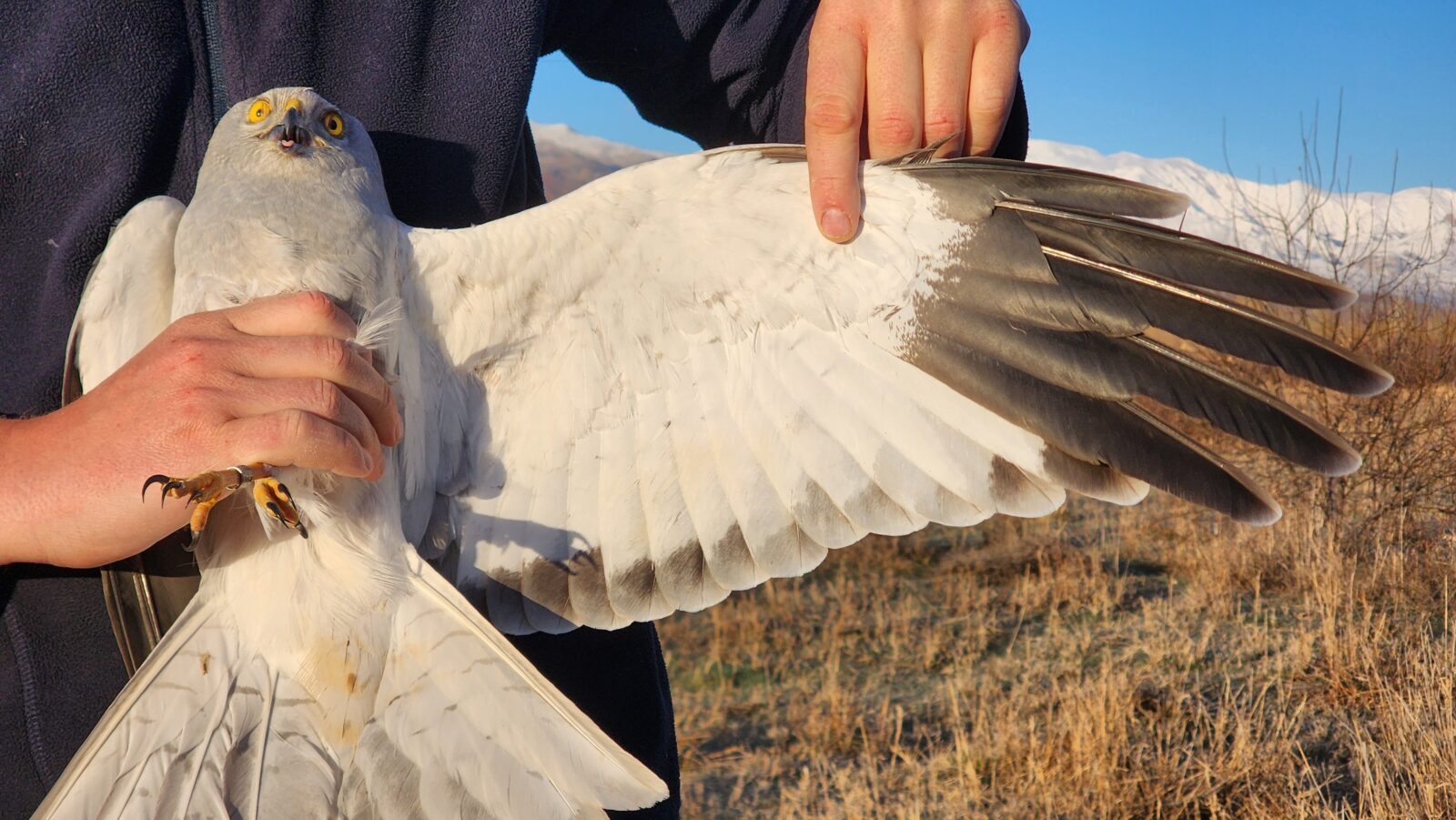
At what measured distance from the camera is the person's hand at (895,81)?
1.78 metres

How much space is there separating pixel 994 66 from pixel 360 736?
181cm

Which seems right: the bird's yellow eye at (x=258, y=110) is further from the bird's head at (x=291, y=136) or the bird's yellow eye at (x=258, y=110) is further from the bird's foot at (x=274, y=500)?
the bird's foot at (x=274, y=500)

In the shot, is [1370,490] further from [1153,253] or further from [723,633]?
[1153,253]

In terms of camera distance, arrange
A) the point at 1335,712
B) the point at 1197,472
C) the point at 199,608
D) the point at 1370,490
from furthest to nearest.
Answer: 1. the point at 1370,490
2. the point at 1335,712
3. the point at 199,608
4. the point at 1197,472

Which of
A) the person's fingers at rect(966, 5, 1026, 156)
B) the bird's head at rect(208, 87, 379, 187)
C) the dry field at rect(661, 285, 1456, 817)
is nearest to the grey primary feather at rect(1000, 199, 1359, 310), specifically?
the person's fingers at rect(966, 5, 1026, 156)

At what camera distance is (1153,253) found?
178 centimetres

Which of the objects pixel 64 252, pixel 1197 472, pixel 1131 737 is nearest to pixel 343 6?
pixel 64 252

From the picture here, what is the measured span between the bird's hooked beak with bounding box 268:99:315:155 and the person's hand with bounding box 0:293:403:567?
545mm

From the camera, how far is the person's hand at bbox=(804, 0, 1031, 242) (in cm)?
178

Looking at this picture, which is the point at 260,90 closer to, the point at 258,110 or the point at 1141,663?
the point at 258,110

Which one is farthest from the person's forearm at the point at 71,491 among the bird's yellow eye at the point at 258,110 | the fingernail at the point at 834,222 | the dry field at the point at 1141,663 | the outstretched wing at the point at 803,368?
the dry field at the point at 1141,663

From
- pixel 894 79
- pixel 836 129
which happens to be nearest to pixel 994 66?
pixel 894 79

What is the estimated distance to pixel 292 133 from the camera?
6.66 feet

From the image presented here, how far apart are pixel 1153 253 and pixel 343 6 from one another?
5.72 ft
